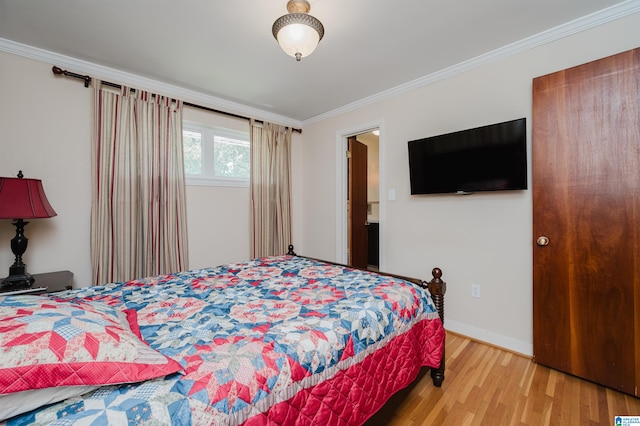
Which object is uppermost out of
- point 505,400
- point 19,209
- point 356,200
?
point 356,200

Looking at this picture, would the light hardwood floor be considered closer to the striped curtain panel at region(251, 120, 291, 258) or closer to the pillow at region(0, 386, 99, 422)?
the pillow at region(0, 386, 99, 422)

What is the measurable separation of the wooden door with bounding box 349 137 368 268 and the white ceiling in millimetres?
1187

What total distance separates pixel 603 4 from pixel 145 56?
3.45m

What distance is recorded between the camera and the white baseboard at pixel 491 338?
224 centimetres

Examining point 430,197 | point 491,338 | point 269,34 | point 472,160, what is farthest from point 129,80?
point 491,338

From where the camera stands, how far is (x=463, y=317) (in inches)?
103

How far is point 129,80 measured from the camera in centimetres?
269

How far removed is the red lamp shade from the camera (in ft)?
6.04

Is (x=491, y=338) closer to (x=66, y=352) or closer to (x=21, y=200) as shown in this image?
(x=66, y=352)

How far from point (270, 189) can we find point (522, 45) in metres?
2.95

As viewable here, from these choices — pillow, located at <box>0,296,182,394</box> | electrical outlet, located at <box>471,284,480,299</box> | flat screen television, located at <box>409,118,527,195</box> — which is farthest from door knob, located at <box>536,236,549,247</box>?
pillow, located at <box>0,296,182,394</box>

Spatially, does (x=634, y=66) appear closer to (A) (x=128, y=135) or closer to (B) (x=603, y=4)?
(B) (x=603, y=4)

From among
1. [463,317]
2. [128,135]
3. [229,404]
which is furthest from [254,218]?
[229,404]

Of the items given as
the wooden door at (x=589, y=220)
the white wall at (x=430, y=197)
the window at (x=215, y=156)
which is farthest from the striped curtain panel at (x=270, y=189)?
the wooden door at (x=589, y=220)
